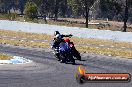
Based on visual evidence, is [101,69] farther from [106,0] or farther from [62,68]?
[106,0]

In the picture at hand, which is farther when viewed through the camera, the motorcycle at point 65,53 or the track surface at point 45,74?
the motorcycle at point 65,53

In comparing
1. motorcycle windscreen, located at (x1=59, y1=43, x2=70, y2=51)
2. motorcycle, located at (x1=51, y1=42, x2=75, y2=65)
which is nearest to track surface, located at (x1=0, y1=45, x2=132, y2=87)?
motorcycle, located at (x1=51, y1=42, x2=75, y2=65)

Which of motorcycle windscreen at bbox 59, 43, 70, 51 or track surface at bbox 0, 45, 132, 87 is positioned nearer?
track surface at bbox 0, 45, 132, 87

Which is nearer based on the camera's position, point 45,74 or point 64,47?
point 45,74

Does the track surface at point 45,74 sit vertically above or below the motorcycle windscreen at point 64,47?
below

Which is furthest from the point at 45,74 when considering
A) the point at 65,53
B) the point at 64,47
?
the point at 64,47

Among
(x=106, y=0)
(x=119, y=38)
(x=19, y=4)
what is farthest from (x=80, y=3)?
(x=19, y=4)

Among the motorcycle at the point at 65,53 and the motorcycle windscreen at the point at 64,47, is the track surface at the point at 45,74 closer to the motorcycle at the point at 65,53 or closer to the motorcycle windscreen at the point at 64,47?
the motorcycle at the point at 65,53

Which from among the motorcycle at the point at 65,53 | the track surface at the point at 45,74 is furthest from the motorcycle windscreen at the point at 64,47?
the track surface at the point at 45,74

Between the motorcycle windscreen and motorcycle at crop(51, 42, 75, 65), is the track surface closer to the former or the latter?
motorcycle at crop(51, 42, 75, 65)

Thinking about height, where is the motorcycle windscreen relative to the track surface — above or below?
above

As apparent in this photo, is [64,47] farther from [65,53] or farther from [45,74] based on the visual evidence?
[45,74]

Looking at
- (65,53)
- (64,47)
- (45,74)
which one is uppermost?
(64,47)

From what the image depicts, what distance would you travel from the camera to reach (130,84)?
14969 millimetres
